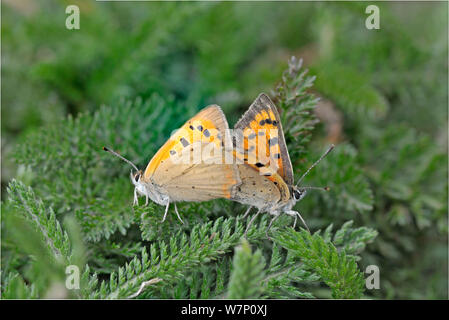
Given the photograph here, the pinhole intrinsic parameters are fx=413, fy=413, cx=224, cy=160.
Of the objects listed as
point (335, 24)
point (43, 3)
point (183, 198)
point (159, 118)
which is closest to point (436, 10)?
point (335, 24)

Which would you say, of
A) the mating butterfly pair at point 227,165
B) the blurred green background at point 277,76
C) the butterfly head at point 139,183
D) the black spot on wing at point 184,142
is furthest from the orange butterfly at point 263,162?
the blurred green background at point 277,76

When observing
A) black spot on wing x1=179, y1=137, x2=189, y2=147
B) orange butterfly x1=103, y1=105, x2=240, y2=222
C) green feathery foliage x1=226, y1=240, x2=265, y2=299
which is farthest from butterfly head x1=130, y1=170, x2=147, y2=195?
green feathery foliage x1=226, y1=240, x2=265, y2=299

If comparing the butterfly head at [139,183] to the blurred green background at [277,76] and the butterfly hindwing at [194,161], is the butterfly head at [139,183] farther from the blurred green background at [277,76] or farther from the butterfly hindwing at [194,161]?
the blurred green background at [277,76]

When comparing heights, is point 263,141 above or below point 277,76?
below

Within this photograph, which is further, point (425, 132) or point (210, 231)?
point (425, 132)

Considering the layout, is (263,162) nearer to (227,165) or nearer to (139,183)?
(227,165)

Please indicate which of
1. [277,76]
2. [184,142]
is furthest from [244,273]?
[277,76]
